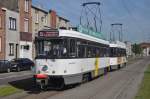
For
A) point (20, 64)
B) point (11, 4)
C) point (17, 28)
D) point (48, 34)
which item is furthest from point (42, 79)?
point (11, 4)

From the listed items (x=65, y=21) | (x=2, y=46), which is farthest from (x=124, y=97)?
(x=65, y=21)

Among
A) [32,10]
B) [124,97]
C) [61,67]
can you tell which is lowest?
[124,97]

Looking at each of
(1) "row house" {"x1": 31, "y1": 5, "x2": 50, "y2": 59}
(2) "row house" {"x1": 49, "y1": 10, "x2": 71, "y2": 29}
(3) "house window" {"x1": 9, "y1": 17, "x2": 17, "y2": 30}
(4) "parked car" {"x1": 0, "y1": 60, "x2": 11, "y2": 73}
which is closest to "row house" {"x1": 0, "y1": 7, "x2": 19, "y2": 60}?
(3) "house window" {"x1": 9, "y1": 17, "x2": 17, "y2": 30}

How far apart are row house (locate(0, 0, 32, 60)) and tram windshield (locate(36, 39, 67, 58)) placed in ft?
104

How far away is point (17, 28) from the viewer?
183 feet

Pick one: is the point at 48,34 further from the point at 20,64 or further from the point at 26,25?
the point at 26,25

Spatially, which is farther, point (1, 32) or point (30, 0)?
point (30, 0)

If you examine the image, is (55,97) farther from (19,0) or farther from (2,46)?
(19,0)

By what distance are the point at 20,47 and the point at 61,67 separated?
3801 centimetres

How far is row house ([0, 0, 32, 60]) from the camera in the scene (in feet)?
171

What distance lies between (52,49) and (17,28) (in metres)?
37.2

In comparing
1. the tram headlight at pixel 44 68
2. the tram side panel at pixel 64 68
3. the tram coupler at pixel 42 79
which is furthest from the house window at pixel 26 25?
the tram coupler at pixel 42 79

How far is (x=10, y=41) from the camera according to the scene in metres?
53.1

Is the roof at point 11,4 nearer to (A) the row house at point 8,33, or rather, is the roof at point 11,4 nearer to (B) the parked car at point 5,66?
(A) the row house at point 8,33
